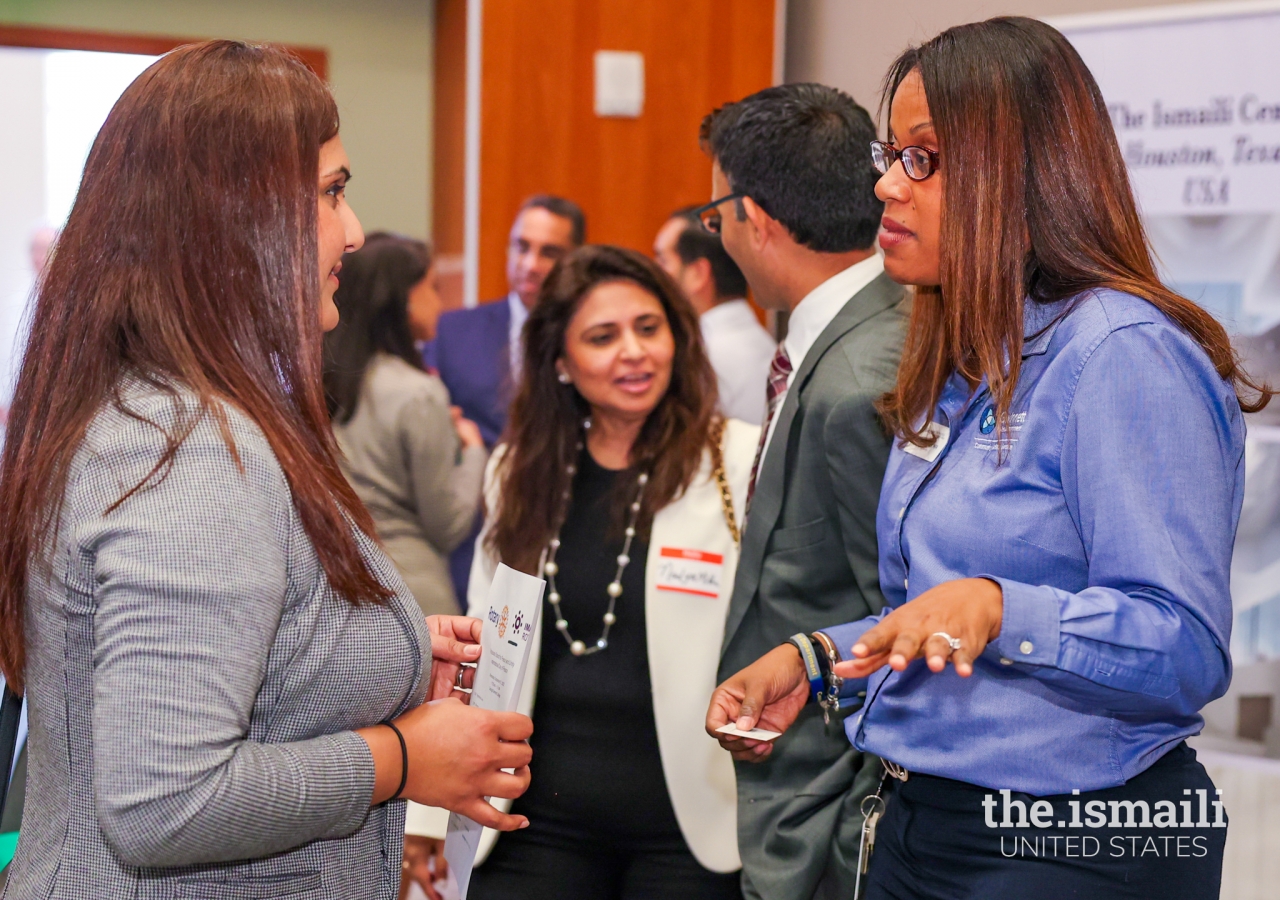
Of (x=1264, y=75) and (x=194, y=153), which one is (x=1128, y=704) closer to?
(x=194, y=153)

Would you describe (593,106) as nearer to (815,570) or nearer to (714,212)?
(714,212)

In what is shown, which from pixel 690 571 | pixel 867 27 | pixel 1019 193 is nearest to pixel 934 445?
pixel 1019 193

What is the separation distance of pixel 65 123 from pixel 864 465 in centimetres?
517

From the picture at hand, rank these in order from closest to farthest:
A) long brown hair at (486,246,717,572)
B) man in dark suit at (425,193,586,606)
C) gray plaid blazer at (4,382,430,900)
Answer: gray plaid blazer at (4,382,430,900)
long brown hair at (486,246,717,572)
man in dark suit at (425,193,586,606)

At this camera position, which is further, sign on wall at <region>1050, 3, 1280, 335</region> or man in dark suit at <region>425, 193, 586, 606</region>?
Result: man in dark suit at <region>425, 193, 586, 606</region>

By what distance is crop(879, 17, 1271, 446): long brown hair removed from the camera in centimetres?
129

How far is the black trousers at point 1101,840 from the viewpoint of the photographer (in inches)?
49.8

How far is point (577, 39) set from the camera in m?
4.42

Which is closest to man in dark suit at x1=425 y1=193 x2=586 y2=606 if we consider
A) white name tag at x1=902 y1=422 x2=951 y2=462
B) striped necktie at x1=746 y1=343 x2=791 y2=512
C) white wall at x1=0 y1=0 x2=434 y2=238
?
striped necktie at x1=746 y1=343 x2=791 y2=512

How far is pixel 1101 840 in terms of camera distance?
1.26 meters

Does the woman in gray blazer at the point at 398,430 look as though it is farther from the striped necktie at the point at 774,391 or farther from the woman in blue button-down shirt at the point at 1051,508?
the woman in blue button-down shirt at the point at 1051,508

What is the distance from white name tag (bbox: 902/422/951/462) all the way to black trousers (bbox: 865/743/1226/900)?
391 mm

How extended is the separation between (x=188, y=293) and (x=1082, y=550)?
3.13 feet

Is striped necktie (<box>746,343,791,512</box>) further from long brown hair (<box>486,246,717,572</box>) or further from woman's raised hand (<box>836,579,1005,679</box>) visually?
woman's raised hand (<box>836,579,1005,679</box>)
